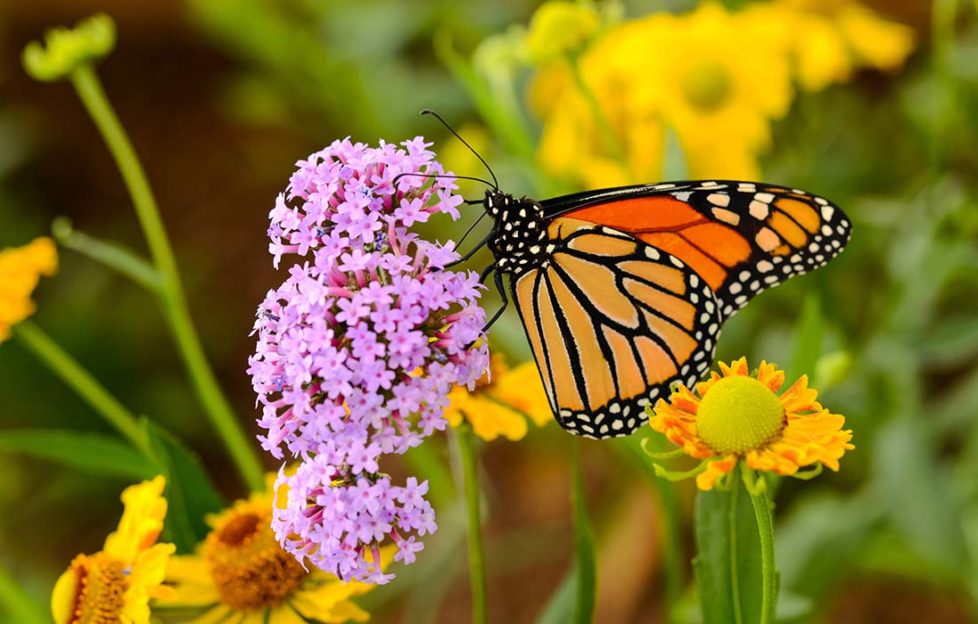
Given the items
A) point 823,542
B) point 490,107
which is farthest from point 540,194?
point 823,542

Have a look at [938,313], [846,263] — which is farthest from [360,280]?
[938,313]

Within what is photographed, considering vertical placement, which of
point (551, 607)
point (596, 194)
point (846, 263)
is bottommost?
point (551, 607)

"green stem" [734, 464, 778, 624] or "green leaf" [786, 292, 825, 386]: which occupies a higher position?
"green leaf" [786, 292, 825, 386]

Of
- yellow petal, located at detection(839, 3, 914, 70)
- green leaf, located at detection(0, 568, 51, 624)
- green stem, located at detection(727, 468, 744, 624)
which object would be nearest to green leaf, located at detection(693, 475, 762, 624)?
green stem, located at detection(727, 468, 744, 624)

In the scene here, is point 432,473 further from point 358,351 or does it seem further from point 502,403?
point 358,351

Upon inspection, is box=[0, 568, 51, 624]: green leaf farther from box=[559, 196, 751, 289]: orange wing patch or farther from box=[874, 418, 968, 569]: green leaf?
box=[874, 418, 968, 569]: green leaf

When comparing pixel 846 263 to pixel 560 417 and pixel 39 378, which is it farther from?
→ pixel 39 378
